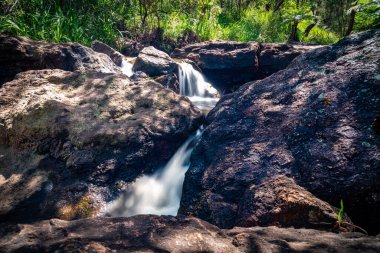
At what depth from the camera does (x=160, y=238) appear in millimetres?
1700

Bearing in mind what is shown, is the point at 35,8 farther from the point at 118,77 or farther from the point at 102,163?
the point at 102,163

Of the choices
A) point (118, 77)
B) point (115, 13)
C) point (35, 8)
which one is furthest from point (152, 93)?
point (115, 13)

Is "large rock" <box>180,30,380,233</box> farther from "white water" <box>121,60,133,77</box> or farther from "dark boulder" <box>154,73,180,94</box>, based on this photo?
"white water" <box>121,60,133,77</box>

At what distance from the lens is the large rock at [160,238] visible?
161 centimetres

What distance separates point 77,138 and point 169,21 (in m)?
8.10

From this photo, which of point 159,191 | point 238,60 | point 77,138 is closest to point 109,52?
point 238,60

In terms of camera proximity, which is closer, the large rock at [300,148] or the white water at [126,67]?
the large rock at [300,148]

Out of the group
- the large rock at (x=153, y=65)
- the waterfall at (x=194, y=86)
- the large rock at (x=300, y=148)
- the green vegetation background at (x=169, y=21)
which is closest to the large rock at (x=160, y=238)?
the large rock at (x=300, y=148)

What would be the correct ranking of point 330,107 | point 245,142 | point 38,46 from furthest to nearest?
1. point 38,46
2. point 245,142
3. point 330,107

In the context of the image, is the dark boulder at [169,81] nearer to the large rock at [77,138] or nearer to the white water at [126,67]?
the white water at [126,67]

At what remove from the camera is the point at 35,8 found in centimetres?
784

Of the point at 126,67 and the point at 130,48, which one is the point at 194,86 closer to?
the point at 126,67

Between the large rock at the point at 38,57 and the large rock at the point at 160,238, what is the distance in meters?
4.05

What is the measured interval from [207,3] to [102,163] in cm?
900
